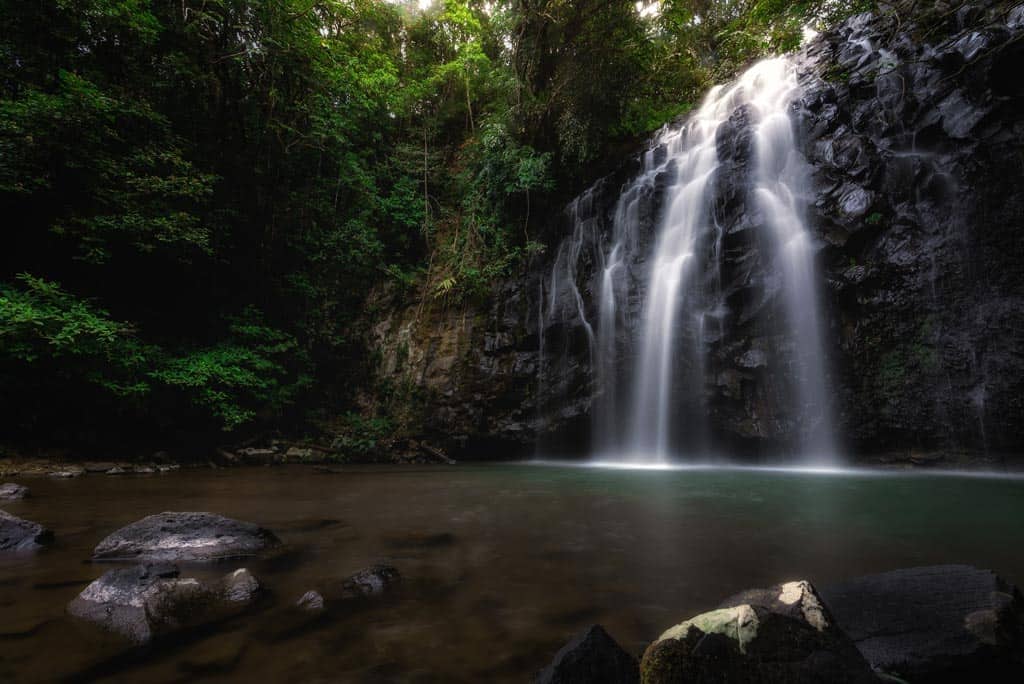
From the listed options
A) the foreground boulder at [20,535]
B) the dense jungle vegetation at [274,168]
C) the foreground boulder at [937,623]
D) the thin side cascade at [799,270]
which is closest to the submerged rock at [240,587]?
the foreground boulder at [20,535]

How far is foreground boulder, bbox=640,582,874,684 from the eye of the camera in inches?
55.6

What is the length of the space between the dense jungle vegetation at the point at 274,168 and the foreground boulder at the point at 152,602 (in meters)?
7.33

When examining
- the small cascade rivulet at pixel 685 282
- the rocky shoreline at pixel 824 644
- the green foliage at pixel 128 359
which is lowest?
the rocky shoreline at pixel 824 644

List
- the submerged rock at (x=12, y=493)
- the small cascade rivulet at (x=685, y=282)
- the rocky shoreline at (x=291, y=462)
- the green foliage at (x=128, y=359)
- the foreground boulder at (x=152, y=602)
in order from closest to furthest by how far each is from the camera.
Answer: the foreground boulder at (x=152, y=602), the submerged rock at (x=12, y=493), the rocky shoreline at (x=291, y=462), the green foliage at (x=128, y=359), the small cascade rivulet at (x=685, y=282)

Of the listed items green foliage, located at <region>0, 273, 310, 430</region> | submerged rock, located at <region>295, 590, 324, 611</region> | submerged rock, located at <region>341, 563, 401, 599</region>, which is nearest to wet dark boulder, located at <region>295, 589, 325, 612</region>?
submerged rock, located at <region>295, 590, 324, 611</region>

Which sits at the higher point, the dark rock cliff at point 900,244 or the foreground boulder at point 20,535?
the dark rock cliff at point 900,244

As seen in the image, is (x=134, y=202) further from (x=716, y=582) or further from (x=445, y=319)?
(x=716, y=582)

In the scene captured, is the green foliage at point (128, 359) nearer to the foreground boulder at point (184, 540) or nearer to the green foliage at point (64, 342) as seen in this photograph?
the green foliage at point (64, 342)

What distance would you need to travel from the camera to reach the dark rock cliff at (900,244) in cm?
670

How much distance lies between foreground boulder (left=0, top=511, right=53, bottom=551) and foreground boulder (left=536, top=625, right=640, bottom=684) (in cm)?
389

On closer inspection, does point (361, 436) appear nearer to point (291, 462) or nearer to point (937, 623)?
A: point (291, 462)

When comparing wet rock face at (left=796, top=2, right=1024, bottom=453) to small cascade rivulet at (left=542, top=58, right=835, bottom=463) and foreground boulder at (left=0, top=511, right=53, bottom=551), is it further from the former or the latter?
foreground boulder at (left=0, top=511, right=53, bottom=551)

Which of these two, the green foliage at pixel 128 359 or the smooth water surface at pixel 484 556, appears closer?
the smooth water surface at pixel 484 556

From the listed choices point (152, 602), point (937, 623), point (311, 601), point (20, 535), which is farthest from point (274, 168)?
point (937, 623)
